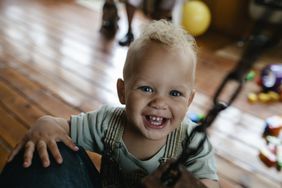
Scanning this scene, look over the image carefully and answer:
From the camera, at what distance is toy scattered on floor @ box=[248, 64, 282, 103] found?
5.87 ft

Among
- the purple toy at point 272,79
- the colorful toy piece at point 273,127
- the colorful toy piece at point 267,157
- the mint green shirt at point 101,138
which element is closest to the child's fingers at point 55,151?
the mint green shirt at point 101,138

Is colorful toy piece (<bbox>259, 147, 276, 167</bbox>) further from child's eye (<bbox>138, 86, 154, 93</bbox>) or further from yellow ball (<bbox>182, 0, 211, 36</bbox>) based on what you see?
yellow ball (<bbox>182, 0, 211, 36</bbox>)

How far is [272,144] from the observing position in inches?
56.7

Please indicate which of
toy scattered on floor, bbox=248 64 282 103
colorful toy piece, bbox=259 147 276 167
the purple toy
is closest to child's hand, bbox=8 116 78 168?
colorful toy piece, bbox=259 147 276 167

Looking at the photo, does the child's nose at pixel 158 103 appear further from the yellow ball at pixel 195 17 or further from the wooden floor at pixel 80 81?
the yellow ball at pixel 195 17

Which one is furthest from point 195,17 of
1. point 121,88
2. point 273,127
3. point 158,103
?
point 158,103

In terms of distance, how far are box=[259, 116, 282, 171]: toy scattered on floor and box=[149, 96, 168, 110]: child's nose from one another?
2.76 feet

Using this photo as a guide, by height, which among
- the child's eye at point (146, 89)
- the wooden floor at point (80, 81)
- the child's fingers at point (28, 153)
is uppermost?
the child's eye at point (146, 89)

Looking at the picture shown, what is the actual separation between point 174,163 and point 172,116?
0.27m

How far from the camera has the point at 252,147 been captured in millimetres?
1435

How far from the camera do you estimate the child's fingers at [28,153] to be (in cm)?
65

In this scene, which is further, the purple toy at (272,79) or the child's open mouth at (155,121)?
the purple toy at (272,79)

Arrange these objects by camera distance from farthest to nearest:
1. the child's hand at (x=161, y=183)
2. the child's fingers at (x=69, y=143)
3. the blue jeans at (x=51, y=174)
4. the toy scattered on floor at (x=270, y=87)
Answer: the toy scattered on floor at (x=270, y=87)
the child's fingers at (x=69, y=143)
the blue jeans at (x=51, y=174)
the child's hand at (x=161, y=183)

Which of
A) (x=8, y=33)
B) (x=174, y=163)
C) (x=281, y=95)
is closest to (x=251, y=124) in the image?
(x=281, y=95)
